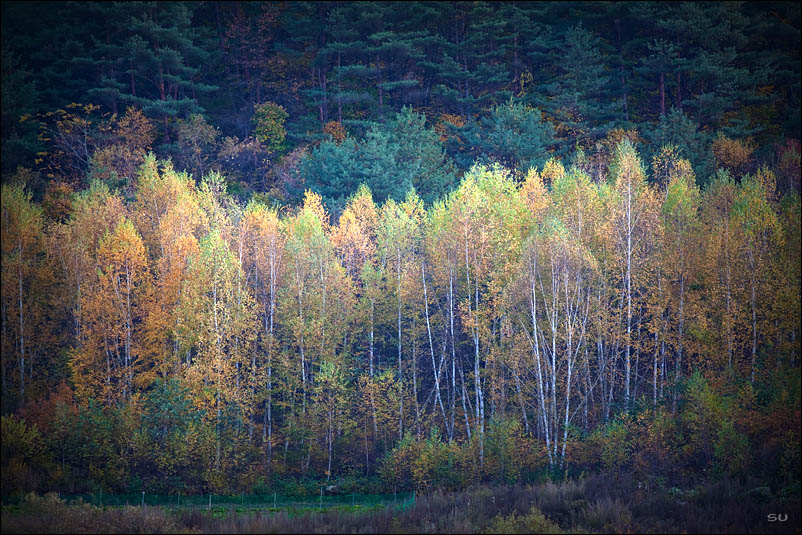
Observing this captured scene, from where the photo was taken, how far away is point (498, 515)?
23500 mm

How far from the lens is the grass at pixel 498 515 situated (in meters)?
22.5

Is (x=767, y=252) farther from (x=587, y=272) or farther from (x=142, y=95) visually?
(x=142, y=95)

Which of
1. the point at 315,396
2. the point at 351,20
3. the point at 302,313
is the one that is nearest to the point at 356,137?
the point at 351,20

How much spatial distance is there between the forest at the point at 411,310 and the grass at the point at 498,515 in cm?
208

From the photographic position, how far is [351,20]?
192 feet

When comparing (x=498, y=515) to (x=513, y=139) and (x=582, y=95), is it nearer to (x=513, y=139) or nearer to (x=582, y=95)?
(x=513, y=139)

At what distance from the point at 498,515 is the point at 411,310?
14669mm

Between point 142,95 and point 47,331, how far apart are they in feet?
A: 84.8

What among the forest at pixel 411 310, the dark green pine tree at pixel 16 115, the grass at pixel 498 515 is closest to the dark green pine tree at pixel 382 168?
the forest at pixel 411 310

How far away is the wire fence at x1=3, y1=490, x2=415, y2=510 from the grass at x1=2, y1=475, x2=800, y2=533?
178cm

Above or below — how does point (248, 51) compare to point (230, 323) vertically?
above

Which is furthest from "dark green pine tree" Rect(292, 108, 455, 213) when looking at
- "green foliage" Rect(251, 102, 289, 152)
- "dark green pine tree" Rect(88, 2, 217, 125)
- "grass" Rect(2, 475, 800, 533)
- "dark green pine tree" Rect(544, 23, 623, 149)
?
"grass" Rect(2, 475, 800, 533)

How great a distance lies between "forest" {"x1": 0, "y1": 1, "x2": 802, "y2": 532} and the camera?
99.3 ft

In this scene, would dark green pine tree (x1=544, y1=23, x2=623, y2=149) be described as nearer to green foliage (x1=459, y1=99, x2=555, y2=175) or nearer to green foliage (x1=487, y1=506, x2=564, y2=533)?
green foliage (x1=459, y1=99, x2=555, y2=175)
